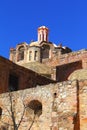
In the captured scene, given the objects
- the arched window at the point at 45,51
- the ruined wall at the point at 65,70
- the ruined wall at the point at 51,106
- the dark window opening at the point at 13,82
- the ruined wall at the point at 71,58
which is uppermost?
the arched window at the point at 45,51

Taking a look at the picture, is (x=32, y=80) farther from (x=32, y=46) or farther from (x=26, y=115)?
(x=32, y=46)

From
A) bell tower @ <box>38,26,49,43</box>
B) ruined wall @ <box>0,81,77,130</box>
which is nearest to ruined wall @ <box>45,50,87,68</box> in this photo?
ruined wall @ <box>0,81,77,130</box>

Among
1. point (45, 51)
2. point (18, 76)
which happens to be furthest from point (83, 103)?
point (45, 51)

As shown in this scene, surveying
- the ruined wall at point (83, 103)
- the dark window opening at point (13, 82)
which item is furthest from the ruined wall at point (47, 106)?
the dark window opening at point (13, 82)

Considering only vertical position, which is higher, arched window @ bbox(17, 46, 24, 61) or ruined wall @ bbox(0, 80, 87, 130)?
arched window @ bbox(17, 46, 24, 61)

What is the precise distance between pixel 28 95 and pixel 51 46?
34377mm

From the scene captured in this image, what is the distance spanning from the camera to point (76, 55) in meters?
37.5

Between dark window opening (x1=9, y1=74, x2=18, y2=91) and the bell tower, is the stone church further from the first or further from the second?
the bell tower

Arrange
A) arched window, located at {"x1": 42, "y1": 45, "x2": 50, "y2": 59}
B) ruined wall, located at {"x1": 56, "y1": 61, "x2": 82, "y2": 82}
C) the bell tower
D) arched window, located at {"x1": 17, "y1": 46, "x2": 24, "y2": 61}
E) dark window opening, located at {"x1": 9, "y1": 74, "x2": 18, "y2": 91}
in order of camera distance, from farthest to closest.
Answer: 1. the bell tower
2. arched window, located at {"x1": 17, "y1": 46, "x2": 24, "y2": 61}
3. arched window, located at {"x1": 42, "y1": 45, "x2": 50, "y2": 59}
4. ruined wall, located at {"x1": 56, "y1": 61, "x2": 82, "y2": 82}
5. dark window opening, located at {"x1": 9, "y1": 74, "x2": 18, "y2": 91}

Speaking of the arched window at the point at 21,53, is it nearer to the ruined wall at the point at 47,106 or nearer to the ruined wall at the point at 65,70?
the ruined wall at the point at 65,70

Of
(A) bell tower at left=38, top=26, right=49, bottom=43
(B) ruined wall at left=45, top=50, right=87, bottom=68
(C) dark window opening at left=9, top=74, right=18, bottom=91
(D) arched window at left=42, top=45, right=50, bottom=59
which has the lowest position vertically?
(C) dark window opening at left=9, top=74, right=18, bottom=91

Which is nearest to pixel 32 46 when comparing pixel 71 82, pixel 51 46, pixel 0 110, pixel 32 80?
pixel 51 46

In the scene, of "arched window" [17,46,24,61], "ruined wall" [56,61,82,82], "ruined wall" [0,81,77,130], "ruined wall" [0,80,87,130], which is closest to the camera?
"ruined wall" [0,80,87,130]

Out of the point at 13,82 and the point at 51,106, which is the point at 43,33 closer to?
the point at 13,82
